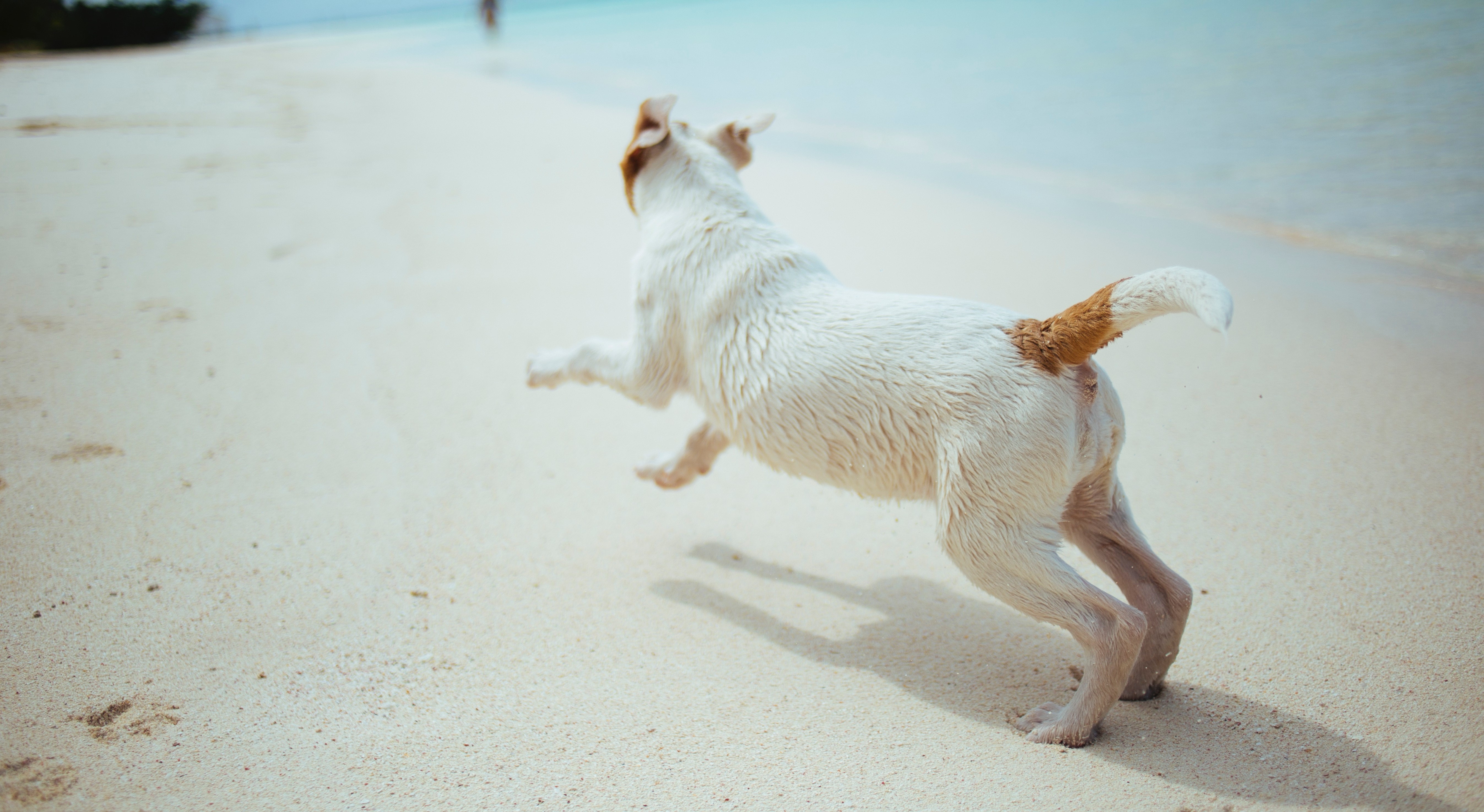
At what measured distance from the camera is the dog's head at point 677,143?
9.77 ft

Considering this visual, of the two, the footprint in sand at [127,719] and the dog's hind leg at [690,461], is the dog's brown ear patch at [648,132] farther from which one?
the footprint in sand at [127,719]

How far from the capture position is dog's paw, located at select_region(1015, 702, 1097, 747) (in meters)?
2.29

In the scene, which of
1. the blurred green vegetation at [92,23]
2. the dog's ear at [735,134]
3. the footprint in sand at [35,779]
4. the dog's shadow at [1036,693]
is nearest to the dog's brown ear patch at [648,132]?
the dog's ear at [735,134]

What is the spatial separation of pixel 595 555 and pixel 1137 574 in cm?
189

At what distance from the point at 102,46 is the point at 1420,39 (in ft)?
91.7

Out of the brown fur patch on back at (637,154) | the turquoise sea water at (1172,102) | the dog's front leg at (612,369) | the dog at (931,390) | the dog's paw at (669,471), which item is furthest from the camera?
the turquoise sea water at (1172,102)

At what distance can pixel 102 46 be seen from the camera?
2166 centimetres

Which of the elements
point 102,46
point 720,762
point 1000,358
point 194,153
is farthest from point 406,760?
point 102,46

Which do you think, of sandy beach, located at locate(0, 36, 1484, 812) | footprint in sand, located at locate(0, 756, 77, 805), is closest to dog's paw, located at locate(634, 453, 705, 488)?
sandy beach, located at locate(0, 36, 1484, 812)

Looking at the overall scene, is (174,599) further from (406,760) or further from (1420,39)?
(1420,39)

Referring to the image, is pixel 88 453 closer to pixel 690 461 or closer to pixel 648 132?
pixel 690 461

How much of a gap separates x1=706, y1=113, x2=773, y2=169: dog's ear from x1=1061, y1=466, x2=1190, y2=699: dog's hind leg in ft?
5.51

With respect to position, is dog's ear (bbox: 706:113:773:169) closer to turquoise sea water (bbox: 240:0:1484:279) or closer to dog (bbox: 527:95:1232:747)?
dog (bbox: 527:95:1232:747)

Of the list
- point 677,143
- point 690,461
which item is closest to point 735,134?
point 677,143
